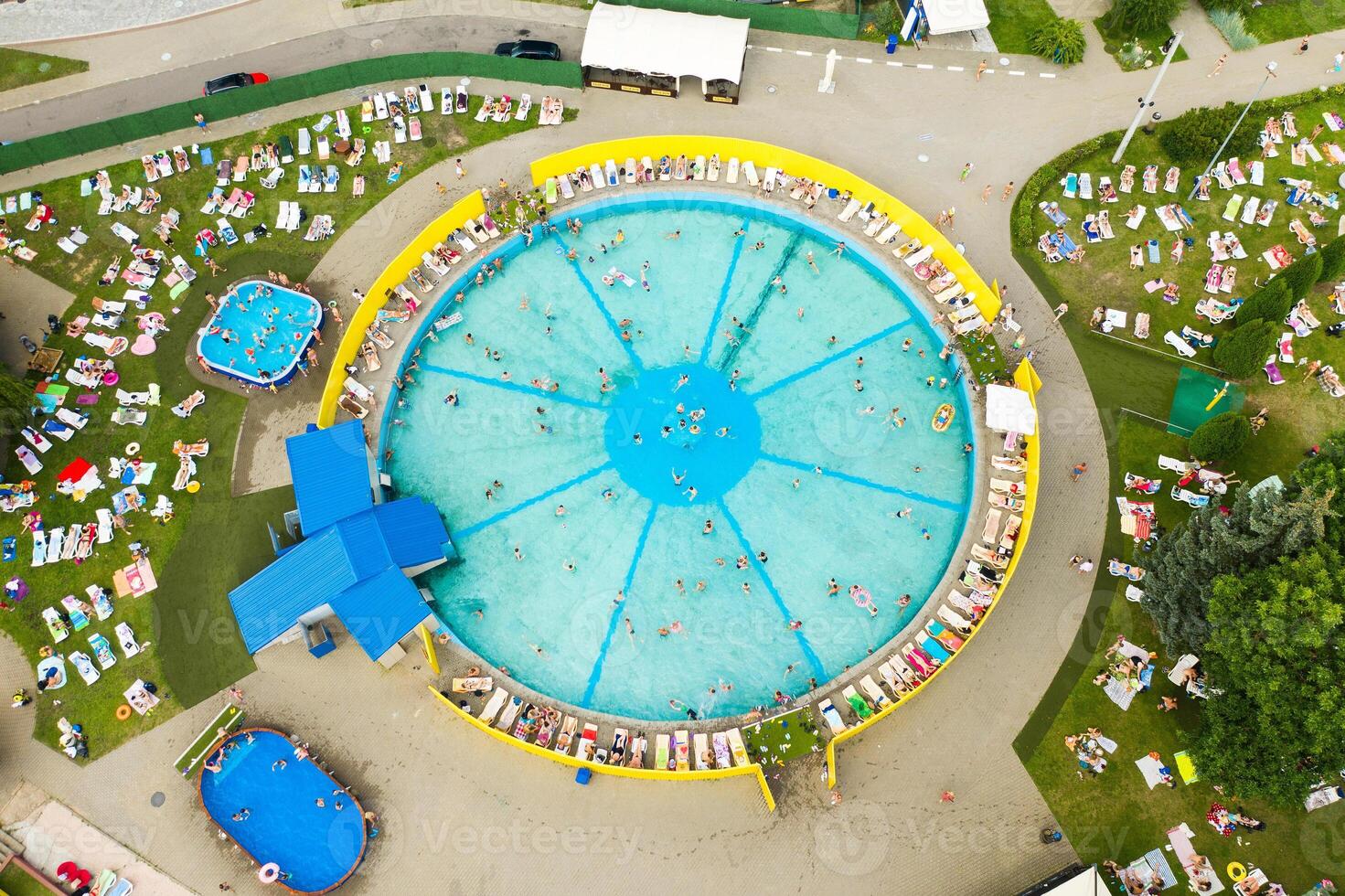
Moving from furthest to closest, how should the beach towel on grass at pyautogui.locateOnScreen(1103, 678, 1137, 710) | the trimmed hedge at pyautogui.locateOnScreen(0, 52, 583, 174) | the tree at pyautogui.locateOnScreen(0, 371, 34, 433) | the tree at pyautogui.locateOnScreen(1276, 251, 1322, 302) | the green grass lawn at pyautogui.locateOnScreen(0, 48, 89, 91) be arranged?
the green grass lawn at pyautogui.locateOnScreen(0, 48, 89, 91) → the trimmed hedge at pyautogui.locateOnScreen(0, 52, 583, 174) → the tree at pyautogui.locateOnScreen(1276, 251, 1322, 302) → the tree at pyautogui.locateOnScreen(0, 371, 34, 433) → the beach towel on grass at pyautogui.locateOnScreen(1103, 678, 1137, 710)

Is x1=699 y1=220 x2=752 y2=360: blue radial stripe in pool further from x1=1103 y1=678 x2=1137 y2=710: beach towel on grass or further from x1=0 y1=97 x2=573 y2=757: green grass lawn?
x1=1103 y1=678 x2=1137 y2=710: beach towel on grass

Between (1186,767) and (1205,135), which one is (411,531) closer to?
(1186,767)

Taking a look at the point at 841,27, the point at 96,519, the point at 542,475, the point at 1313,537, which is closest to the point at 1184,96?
the point at 841,27

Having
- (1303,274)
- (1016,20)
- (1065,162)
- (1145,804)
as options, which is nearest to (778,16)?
(1016,20)

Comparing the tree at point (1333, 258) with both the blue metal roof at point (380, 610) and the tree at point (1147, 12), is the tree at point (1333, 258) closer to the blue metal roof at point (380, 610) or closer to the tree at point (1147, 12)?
the tree at point (1147, 12)

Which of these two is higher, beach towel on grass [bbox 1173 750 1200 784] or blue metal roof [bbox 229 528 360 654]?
blue metal roof [bbox 229 528 360 654]

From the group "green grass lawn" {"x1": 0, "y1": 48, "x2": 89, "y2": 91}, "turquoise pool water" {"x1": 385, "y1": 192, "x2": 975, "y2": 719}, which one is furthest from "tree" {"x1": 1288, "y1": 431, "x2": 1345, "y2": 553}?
"green grass lawn" {"x1": 0, "y1": 48, "x2": 89, "y2": 91}

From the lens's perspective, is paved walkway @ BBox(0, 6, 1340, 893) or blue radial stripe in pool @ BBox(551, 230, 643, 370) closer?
paved walkway @ BBox(0, 6, 1340, 893)

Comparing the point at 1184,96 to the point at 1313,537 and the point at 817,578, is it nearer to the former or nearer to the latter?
the point at 1313,537
